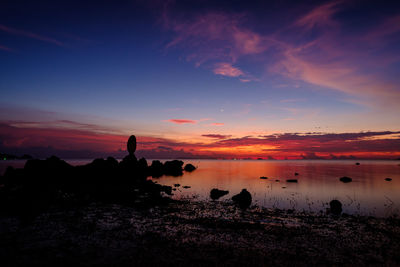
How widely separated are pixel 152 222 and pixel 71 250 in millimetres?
5745

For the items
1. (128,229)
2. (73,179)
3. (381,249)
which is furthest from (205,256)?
(73,179)

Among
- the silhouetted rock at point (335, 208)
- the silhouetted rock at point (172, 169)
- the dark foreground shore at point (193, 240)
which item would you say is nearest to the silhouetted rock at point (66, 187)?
the dark foreground shore at point (193, 240)

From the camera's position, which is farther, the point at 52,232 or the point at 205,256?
the point at 52,232

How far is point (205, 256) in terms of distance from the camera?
9.70 m

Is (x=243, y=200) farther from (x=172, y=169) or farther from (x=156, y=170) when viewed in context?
(x=172, y=169)

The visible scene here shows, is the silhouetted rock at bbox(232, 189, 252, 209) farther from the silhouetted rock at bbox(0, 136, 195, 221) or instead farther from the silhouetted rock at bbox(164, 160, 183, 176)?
the silhouetted rock at bbox(164, 160, 183, 176)

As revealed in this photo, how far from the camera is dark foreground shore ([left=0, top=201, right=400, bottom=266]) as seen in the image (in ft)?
30.8

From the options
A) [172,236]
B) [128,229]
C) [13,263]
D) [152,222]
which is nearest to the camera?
[13,263]

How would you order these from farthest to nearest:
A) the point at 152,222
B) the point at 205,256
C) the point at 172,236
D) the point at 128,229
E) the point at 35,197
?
the point at 35,197
the point at 152,222
the point at 128,229
the point at 172,236
the point at 205,256

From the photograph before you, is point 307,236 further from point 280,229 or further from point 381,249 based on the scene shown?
point 381,249

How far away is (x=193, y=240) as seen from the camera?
1175 cm

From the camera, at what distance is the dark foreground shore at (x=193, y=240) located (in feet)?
30.8

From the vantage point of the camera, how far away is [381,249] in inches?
429

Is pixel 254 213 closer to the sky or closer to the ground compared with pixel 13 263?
closer to the ground
